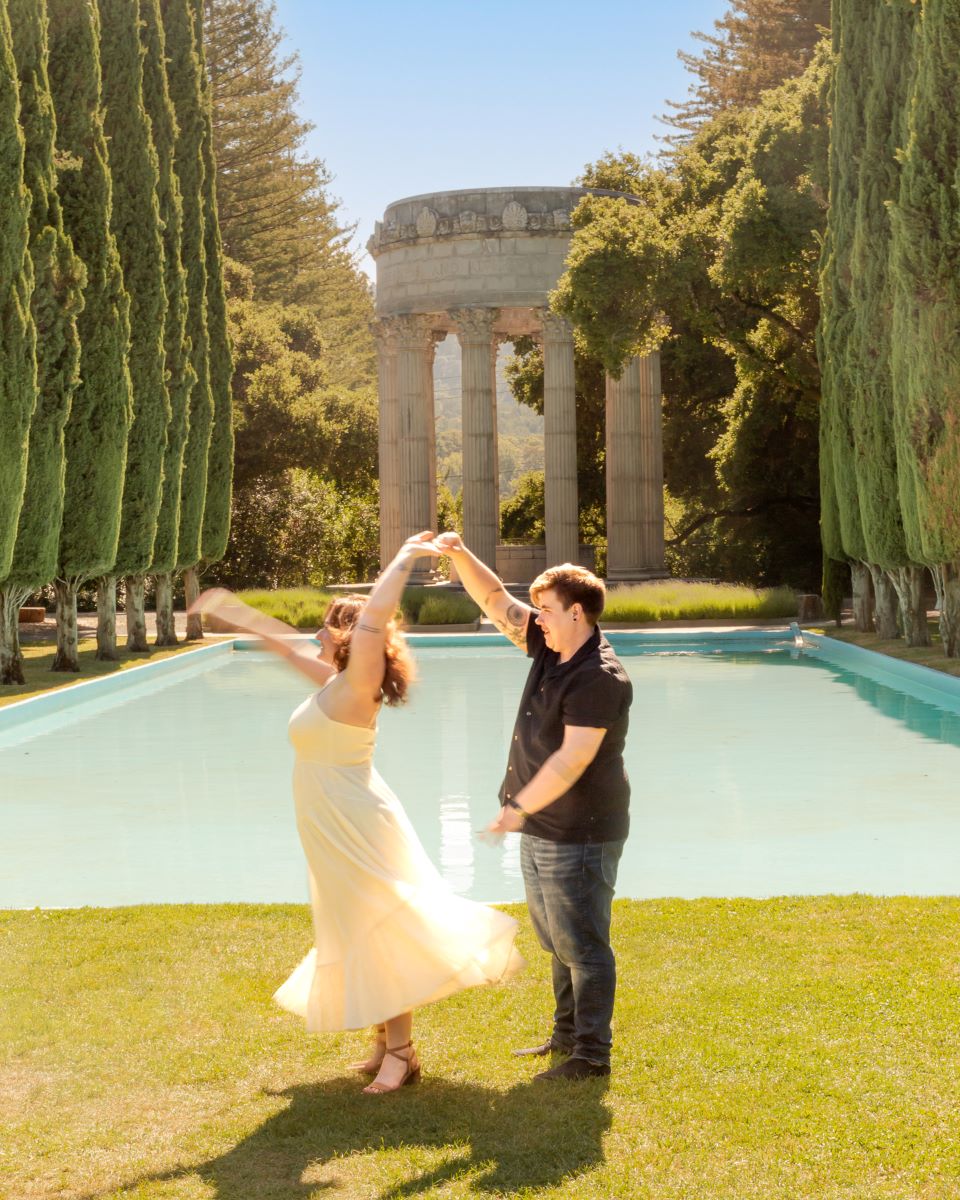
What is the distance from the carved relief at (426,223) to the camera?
3628cm

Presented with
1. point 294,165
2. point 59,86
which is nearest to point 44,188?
point 59,86

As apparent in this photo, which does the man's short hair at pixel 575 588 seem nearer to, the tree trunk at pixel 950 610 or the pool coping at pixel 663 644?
the pool coping at pixel 663 644

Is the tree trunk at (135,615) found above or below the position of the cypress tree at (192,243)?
below

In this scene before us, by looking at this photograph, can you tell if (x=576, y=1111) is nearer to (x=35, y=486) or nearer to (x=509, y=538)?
(x=35, y=486)

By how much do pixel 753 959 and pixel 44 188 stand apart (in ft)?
51.8

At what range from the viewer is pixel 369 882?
5.29 metres

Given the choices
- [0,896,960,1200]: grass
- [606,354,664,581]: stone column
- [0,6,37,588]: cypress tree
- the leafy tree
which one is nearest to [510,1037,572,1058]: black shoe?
[0,896,960,1200]: grass

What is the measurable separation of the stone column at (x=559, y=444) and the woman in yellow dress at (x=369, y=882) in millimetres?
31277

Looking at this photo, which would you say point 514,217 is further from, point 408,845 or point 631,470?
point 408,845

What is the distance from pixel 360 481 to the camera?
1800 inches

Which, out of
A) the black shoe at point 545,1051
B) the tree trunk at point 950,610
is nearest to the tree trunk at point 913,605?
the tree trunk at point 950,610

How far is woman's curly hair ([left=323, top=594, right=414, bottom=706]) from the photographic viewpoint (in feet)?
17.5

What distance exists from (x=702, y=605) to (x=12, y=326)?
16.5 m

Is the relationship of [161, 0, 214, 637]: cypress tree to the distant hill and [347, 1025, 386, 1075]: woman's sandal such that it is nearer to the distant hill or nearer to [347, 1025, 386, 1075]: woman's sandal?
[347, 1025, 386, 1075]: woman's sandal
